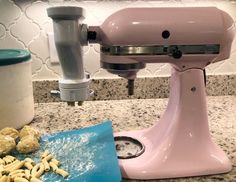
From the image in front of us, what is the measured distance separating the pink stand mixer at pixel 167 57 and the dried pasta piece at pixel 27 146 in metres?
0.12

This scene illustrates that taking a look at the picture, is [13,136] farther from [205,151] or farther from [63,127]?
[205,151]

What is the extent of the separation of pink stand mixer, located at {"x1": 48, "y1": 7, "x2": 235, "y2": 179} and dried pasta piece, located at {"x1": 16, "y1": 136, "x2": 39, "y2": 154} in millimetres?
120

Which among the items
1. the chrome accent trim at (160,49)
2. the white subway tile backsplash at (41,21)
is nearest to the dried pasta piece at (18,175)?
the chrome accent trim at (160,49)

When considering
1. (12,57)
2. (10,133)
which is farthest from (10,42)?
(10,133)

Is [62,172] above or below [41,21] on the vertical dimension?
below

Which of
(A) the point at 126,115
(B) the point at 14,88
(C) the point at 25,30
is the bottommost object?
(A) the point at 126,115

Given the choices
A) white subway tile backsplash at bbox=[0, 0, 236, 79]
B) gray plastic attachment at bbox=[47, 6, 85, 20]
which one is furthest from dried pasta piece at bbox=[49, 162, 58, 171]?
white subway tile backsplash at bbox=[0, 0, 236, 79]

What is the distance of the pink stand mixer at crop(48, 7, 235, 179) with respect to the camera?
43cm

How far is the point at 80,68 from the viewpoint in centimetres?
45

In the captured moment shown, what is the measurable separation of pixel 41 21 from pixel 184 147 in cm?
52

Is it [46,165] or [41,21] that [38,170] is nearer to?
[46,165]

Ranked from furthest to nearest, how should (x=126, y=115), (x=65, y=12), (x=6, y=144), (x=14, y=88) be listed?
(x=126, y=115)
(x=14, y=88)
(x=6, y=144)
(x=65, y=12)

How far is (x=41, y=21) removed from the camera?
2.52 ft

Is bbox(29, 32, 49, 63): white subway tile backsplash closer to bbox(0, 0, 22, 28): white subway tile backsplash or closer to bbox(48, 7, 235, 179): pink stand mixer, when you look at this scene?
bbox(0, 0, 22, 28): white subway tile backsplash
